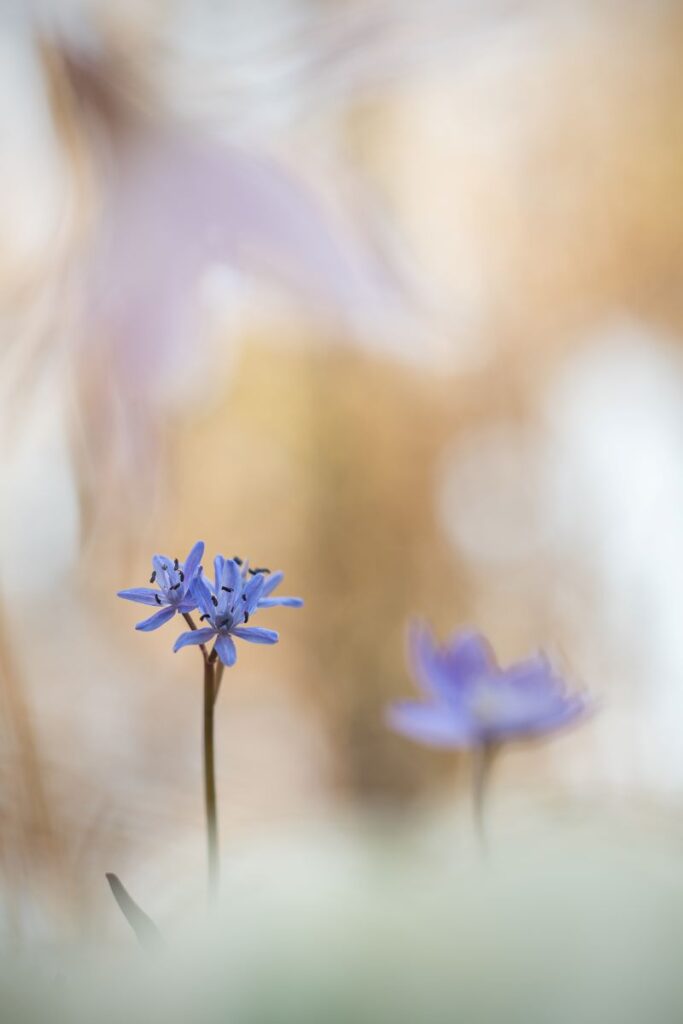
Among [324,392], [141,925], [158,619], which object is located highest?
[324,392]

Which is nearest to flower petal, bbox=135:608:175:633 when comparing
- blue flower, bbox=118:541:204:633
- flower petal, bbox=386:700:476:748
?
blue flower, bbox=118:541:204:633

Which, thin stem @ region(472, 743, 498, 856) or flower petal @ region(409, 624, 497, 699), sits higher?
flower petal @ region(409, 624, 497, 699)

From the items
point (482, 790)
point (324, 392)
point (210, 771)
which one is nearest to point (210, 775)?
point (210, 771)

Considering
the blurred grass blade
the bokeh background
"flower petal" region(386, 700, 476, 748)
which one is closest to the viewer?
the blurred grass blade

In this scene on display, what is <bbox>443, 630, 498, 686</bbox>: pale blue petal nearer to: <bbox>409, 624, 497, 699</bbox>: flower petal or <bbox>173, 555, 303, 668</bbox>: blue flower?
<bbox>409, 624, 497, 699</bbox>: flower petal

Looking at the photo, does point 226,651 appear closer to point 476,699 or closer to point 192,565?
point 192,565

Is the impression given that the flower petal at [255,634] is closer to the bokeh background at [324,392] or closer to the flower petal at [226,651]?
the flower petal at [226,651]
